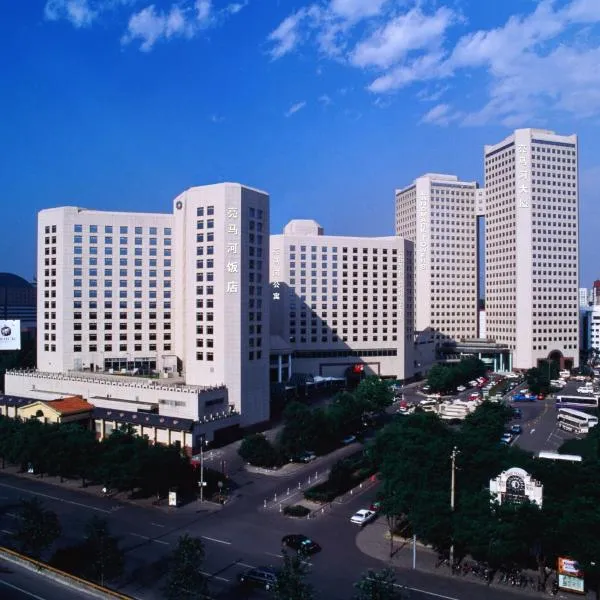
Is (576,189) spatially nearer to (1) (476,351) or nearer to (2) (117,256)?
(1) (476,351)

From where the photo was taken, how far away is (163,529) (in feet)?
127

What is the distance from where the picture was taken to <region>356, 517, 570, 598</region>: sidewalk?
31.0 meters

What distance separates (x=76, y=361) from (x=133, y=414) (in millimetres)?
23249

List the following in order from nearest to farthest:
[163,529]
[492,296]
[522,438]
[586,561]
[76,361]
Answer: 1. [586,561]
2. [163,529]
3. [522,438]
4. [76,361]
5. [492,296]

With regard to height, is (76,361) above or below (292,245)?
below

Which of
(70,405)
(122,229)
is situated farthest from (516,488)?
(122,229)

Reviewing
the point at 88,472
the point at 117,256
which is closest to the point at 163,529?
the point at 88,472

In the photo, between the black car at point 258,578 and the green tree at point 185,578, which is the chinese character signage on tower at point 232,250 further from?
the green tree at point 185,578

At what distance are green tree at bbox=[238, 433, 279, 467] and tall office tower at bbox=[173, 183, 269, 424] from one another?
11515 mm

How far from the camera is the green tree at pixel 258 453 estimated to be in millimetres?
53562

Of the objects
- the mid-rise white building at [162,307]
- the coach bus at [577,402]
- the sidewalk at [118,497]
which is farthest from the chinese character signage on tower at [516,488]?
the coach bus at [577,402]

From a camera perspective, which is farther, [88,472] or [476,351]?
[476,351]

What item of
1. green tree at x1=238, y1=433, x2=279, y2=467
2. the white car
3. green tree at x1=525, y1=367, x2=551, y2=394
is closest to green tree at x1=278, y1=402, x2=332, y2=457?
green tree at x1=238, y1=433, x2=279, y2=467

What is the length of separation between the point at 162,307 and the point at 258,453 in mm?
37328
